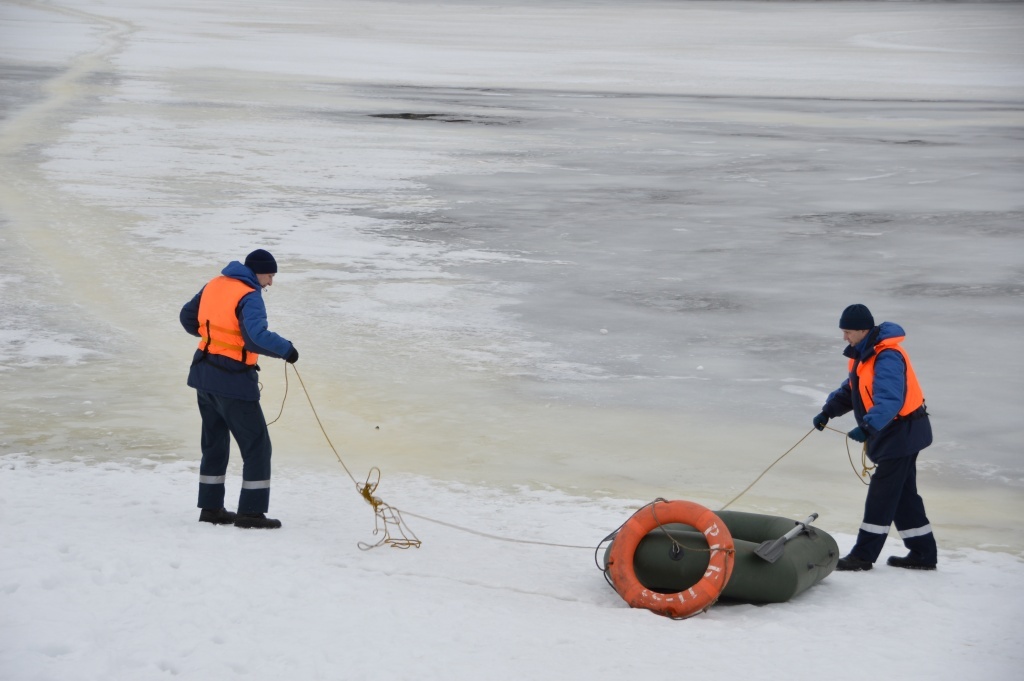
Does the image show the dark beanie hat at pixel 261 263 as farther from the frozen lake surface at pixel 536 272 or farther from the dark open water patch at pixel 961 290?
the dark open water patch at pixel 961 290

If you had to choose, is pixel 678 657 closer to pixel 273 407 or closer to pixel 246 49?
pixel 273 407

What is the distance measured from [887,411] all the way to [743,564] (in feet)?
3.30

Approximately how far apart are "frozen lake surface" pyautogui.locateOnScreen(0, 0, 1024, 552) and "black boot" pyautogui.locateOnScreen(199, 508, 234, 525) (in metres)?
1.48

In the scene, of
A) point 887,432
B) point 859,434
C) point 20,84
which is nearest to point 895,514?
point 887,432

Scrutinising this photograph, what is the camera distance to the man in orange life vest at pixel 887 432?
602 cm

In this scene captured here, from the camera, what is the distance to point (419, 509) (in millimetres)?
7070

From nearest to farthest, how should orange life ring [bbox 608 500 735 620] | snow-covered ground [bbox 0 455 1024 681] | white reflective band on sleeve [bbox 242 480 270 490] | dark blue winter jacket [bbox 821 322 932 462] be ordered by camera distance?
1. snow-covered ground [bbox 0 455 1024 681]
2. orange life ring [bbox 608 500 735 620]
3. dark blue winter jacket [bbox 821 322 932 462]
4. white reflective band on sleeve [bbox 242 480 270 490]

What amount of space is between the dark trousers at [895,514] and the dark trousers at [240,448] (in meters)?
3.03

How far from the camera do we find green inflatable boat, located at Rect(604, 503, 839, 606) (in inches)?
227

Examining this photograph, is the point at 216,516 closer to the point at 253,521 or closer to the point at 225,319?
the point at 253,521

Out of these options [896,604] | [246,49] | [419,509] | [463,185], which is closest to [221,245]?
[463,185]

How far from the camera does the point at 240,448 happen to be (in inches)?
250

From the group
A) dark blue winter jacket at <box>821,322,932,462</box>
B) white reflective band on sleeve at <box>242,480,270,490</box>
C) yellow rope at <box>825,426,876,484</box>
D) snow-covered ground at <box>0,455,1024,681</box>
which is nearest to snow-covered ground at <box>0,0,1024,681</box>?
snow-covered ground at <box>0,455,1024,681</box>

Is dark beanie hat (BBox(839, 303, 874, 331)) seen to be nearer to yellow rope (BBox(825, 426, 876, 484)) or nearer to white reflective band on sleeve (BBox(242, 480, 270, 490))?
yellow rope (BBox(825, 426, 876, 484))
